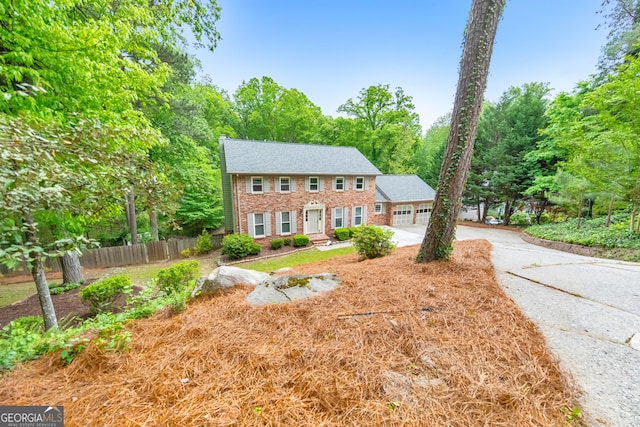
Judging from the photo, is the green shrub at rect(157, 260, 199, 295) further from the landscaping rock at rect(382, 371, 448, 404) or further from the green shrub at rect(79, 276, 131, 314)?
the landscaping rock at rect(382, 371, 448, 404)

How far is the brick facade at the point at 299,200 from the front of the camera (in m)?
11.7

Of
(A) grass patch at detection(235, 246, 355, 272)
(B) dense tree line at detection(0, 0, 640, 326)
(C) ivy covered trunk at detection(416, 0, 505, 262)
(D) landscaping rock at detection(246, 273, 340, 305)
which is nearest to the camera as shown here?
(B) dense tree line at detection(0, 0, 640, 326)

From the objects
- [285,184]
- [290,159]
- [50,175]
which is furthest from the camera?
[290,159]

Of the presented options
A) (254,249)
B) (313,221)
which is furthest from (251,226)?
(313,221)

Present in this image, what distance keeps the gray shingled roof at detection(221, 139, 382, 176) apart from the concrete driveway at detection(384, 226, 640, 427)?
10081 millimetres

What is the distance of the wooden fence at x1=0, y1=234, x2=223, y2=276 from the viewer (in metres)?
9.83

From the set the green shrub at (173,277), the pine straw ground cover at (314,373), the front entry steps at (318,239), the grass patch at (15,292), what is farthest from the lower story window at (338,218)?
the grass patch at (15,292)

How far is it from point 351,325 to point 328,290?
1.07 metres

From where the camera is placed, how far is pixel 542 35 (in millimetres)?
7527

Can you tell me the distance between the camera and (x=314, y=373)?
1691 mm

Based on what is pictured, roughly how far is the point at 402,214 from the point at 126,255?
1762 cm

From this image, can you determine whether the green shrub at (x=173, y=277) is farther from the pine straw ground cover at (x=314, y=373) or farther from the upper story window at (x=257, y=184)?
the upper story window at (x=257, y=184)

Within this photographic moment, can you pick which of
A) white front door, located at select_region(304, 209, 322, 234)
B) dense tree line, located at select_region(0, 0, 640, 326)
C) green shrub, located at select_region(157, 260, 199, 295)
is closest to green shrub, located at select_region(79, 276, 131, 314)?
green shrub, located at select_region(157, 260, 199, 295)

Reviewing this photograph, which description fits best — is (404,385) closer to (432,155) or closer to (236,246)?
(236,246)
